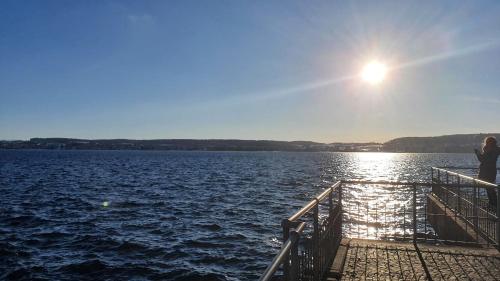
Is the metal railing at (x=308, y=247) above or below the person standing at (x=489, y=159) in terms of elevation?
below

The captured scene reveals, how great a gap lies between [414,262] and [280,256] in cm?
550

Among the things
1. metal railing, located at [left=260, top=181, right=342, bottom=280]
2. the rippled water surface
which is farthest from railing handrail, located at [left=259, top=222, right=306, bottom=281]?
the rippled water surface

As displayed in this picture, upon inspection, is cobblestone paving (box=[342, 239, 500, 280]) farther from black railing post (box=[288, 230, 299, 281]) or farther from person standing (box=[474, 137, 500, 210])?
person standing (box=[474, 137, 500, 210])

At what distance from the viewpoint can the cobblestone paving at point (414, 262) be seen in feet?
23.6

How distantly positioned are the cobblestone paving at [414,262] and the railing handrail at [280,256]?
132 inches

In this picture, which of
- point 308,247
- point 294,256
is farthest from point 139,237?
point 294,256

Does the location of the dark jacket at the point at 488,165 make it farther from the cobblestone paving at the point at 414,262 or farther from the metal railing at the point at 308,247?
the metal railing at the point at 308,247

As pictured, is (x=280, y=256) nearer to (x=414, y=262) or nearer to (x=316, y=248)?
(x=316, y=248)

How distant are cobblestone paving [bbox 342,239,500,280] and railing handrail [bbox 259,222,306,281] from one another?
335cm

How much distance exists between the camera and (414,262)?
26.2ft

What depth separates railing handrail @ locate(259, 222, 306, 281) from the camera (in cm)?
301

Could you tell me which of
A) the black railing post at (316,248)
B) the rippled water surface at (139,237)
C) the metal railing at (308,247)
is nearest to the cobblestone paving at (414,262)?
the metal railing at (308,247)

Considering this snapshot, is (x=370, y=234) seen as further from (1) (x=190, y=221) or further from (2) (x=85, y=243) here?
(2) (x=85, y=243)

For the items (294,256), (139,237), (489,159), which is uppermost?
(489,159)
